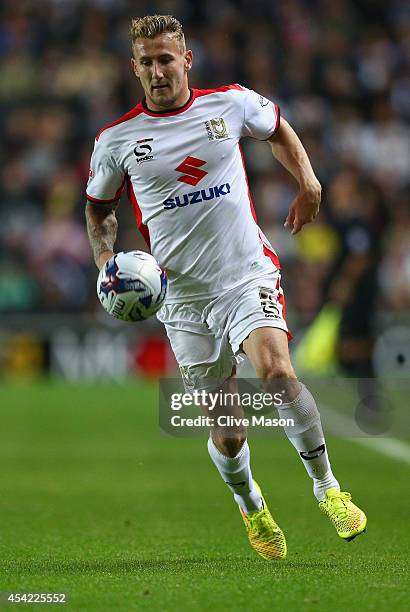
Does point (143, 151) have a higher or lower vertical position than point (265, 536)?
higher

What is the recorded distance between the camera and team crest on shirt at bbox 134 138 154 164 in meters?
6.30

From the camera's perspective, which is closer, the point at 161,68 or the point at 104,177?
the point at 161,68

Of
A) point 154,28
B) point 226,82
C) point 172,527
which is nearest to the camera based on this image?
point 154,28

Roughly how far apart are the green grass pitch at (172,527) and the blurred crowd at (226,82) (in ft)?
21.0

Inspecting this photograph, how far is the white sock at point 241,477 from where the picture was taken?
21.0 ft

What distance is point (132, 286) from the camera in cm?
584

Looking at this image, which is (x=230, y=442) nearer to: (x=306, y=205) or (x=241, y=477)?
(x=241, y=477)

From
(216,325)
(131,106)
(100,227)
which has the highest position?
(100,227)

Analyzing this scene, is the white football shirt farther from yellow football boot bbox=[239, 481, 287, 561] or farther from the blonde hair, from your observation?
yellow football boot bbox=[239, 481, 287, 561]

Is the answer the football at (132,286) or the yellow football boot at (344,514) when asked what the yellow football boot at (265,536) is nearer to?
the yellow football boot at (344,514)

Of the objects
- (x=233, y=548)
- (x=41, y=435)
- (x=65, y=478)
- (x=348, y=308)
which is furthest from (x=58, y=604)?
(x=348, y=308)

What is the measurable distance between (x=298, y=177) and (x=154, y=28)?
1070 mm

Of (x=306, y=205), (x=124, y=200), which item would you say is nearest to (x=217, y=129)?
(x=306, y=205)

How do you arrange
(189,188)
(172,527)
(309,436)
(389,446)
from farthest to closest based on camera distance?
(389,446) < (172,527) < (189,188) < (309,436)
